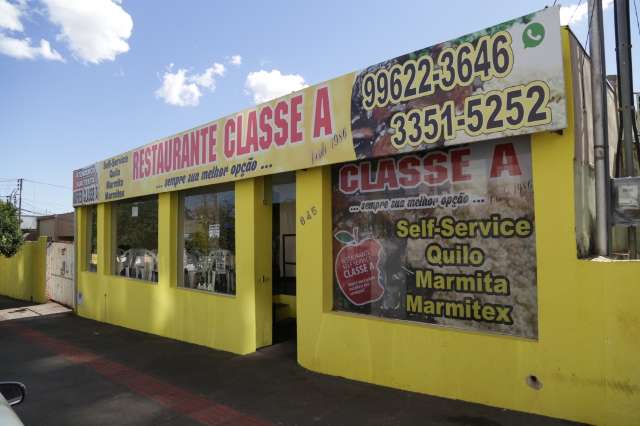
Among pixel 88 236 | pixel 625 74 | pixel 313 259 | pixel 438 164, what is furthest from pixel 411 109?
pixel 88 236

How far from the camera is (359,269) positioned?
6254mm

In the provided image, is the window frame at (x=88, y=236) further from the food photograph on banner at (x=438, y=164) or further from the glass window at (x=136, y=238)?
the food photograph on banner at (x=438, y=164)

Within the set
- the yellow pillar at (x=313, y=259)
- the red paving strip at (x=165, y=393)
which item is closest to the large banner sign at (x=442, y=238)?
the yellow pillar at (x=313, y=259)

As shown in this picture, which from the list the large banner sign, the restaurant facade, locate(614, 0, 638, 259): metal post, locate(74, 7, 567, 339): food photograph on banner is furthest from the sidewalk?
locate(614, 0, 638, 259): metal post

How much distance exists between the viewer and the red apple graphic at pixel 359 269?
6066mm

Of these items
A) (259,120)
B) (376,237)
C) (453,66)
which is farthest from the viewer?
(259,120)

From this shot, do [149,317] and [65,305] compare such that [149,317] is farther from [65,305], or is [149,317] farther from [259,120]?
[65,305]

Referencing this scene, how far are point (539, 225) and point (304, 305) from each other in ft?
11.6

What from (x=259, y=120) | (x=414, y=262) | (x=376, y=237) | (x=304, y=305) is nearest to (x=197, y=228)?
(x=259, y=120)

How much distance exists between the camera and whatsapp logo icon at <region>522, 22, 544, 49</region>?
4484mm

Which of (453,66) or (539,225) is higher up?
(453,66)

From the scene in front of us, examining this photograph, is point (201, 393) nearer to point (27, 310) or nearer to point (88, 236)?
point (88, 236)

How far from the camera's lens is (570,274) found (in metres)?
4.32

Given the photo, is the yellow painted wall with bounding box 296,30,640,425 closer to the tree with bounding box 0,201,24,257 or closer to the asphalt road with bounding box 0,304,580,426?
the asphalt road with bounding box 0,304,580,426
